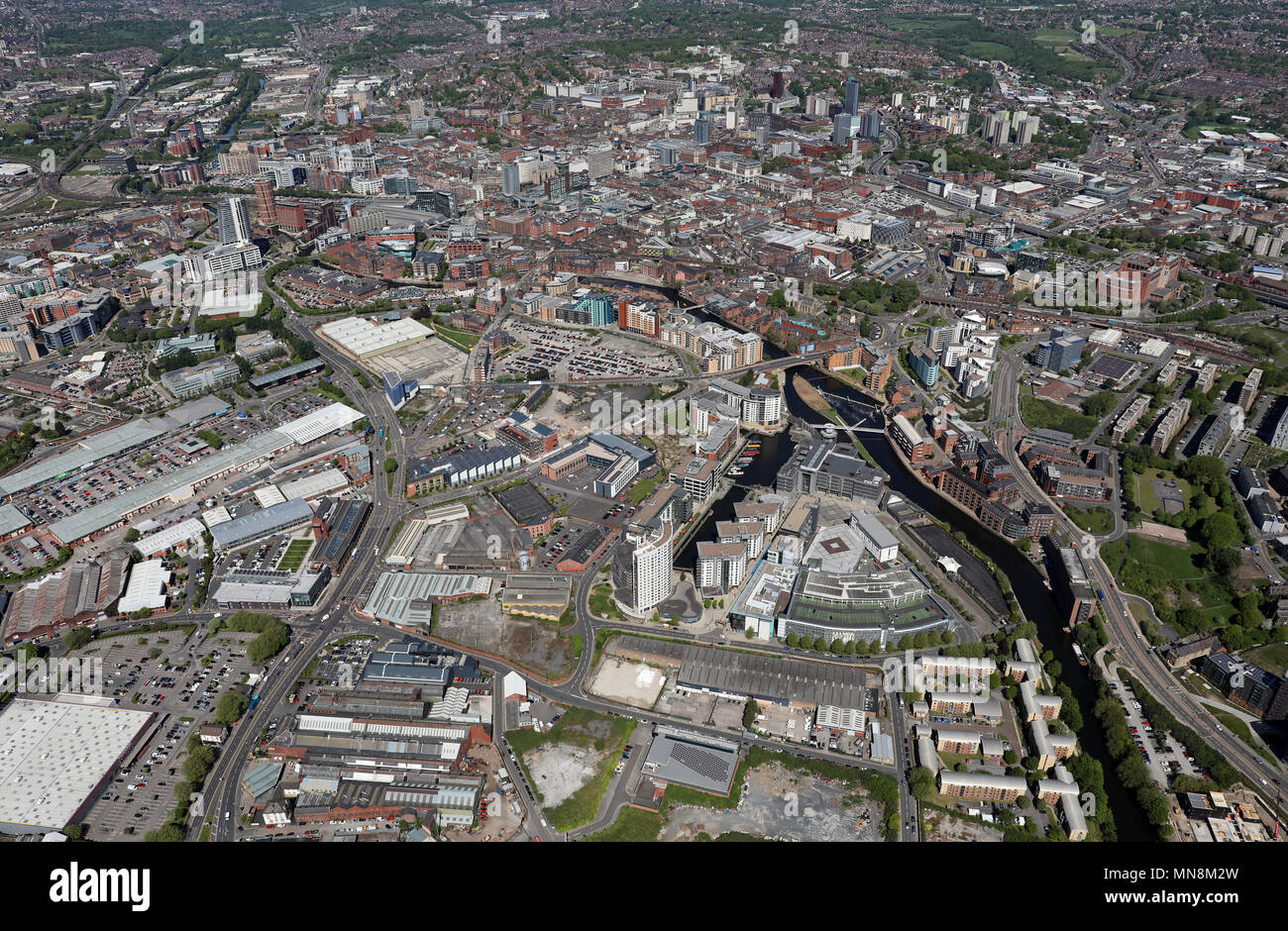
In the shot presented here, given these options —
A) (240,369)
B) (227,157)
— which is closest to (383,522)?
(240,369)

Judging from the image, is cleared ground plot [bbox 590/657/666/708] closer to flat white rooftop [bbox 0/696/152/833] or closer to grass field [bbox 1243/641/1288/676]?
flat white rooftop [bbox 0/696/152/833]

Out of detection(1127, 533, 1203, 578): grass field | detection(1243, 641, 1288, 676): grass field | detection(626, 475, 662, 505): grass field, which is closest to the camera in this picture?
detection(1243, 641, 1288, 676): grass field

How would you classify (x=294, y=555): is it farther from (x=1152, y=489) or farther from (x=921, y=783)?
(x=1152, y=489)

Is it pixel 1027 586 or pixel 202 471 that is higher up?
pixel 202 471

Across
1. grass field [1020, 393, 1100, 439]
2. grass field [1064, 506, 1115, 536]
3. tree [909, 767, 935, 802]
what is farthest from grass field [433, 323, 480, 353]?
tree [909, 767, 935, 802]

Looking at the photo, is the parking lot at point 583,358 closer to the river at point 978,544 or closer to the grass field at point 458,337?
the grass field at point 458,337

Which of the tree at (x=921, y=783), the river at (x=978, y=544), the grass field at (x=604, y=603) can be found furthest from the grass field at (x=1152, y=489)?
the grass field at (x=604, y=603)

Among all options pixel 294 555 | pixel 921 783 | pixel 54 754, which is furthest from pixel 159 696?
pixel 921 783
